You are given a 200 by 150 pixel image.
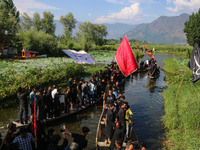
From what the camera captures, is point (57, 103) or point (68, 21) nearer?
point (57, 103)

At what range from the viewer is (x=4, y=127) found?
31.7 feet

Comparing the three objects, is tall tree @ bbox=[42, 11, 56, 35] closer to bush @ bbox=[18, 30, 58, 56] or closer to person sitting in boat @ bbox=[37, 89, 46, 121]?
bush @ bbox=[18, 30, 58, 56]

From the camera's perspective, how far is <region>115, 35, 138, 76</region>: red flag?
381 inches

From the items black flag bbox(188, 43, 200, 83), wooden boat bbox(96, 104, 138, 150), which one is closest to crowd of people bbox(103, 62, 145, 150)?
wooden boat bbox(96, 104, 138, 150)

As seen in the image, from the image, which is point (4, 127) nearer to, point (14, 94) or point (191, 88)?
point (14, 94)

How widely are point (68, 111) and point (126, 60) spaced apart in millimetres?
4683

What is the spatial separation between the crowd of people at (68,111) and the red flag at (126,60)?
1.30 metres

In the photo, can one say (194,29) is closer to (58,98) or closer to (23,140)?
(58,98)

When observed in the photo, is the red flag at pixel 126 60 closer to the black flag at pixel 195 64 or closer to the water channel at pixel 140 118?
the black flag at pixel 195 64

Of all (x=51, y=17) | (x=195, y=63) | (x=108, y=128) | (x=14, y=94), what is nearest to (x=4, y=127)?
(x=14, y=94)

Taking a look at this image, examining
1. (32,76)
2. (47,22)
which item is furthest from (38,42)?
(32,76)

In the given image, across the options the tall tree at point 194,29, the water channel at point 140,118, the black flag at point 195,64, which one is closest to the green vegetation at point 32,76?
the water channel at point 140,118

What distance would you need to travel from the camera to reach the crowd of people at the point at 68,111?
4.81 metres

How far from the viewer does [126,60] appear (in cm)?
984
